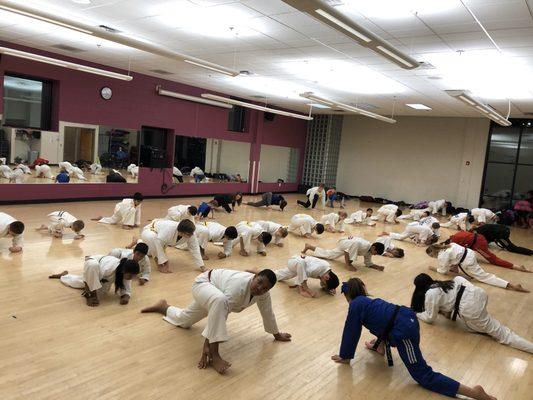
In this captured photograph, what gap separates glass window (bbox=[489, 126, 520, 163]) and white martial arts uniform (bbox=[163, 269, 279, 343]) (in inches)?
505

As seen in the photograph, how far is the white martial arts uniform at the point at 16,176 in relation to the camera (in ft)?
28.0

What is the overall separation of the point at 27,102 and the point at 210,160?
5.28 m

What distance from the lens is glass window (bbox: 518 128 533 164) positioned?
530 inches

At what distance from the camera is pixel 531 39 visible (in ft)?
16.3

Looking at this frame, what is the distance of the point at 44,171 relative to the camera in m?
9.06

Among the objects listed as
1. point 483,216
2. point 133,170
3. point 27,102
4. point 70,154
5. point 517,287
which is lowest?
point 517,287

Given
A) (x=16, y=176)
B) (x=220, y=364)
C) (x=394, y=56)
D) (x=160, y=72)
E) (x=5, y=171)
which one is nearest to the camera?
(x=220, y=364)

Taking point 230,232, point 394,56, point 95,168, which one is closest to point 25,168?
point 95,168

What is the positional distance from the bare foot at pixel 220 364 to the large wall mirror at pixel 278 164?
11851mm

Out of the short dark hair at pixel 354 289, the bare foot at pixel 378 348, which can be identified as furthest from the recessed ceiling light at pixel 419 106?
the short dark hair at pixel 354 289

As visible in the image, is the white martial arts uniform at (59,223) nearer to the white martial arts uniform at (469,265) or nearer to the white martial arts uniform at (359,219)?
the white martial arts uniform at (469,265)

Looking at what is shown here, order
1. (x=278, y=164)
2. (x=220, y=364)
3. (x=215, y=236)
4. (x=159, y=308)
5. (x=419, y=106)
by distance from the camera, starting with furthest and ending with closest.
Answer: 1. (x=278, y=164)
2. (x=419, y=106)
3. (x=215, y=236)
4. (x=159, y=308)
5. (x=220, y=364)

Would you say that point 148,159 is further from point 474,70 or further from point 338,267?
point 474,70

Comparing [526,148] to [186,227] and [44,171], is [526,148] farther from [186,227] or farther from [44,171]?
[44,171]
